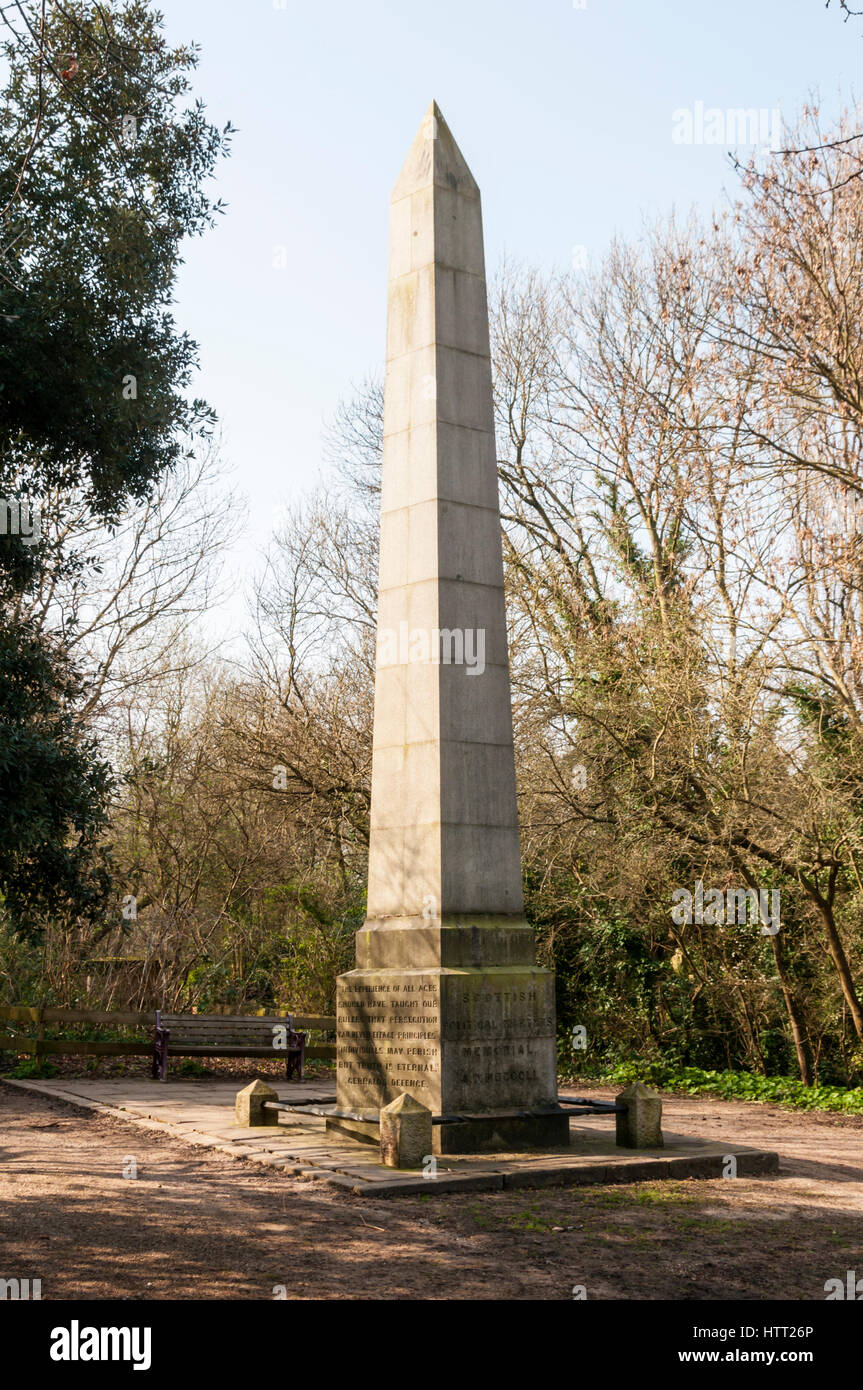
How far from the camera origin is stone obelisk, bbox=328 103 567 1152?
8555 mm

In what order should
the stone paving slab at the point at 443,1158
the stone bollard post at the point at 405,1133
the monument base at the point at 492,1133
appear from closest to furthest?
the stone paving slab at the point at 443,1158 → the stone bollard post at the point at 405,1133 → the monument base at the point at 492,1133

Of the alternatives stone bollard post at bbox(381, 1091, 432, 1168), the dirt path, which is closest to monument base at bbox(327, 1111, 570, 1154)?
stone bollard post at bbox(381, 1091, 432, 1168)

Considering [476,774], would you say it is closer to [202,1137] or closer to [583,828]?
[202,1137]

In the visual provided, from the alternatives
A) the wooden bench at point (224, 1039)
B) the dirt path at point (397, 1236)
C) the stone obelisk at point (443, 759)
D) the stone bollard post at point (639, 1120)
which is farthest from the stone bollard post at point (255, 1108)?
the wooden bench at point (224, 1039)

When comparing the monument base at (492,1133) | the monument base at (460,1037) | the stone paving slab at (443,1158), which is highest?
the monument base at (460,1037)

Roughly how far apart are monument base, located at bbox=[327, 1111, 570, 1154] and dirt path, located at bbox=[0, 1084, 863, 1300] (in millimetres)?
905

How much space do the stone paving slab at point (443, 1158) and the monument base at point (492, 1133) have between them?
10 cm


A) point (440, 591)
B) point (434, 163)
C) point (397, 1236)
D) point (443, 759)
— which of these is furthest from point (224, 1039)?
point (434, 163)

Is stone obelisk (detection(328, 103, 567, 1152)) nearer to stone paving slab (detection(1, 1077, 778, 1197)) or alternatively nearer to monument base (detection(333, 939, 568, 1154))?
monument base (detection(333, 939, 568, 1154))

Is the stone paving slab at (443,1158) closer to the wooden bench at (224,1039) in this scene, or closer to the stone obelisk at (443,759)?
the stone obelisk at (443,759)

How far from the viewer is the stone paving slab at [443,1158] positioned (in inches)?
296

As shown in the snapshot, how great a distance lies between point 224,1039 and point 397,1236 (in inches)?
361

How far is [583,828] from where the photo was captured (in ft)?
53.0

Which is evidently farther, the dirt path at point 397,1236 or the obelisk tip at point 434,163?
the obelisk tip at point 434,163
